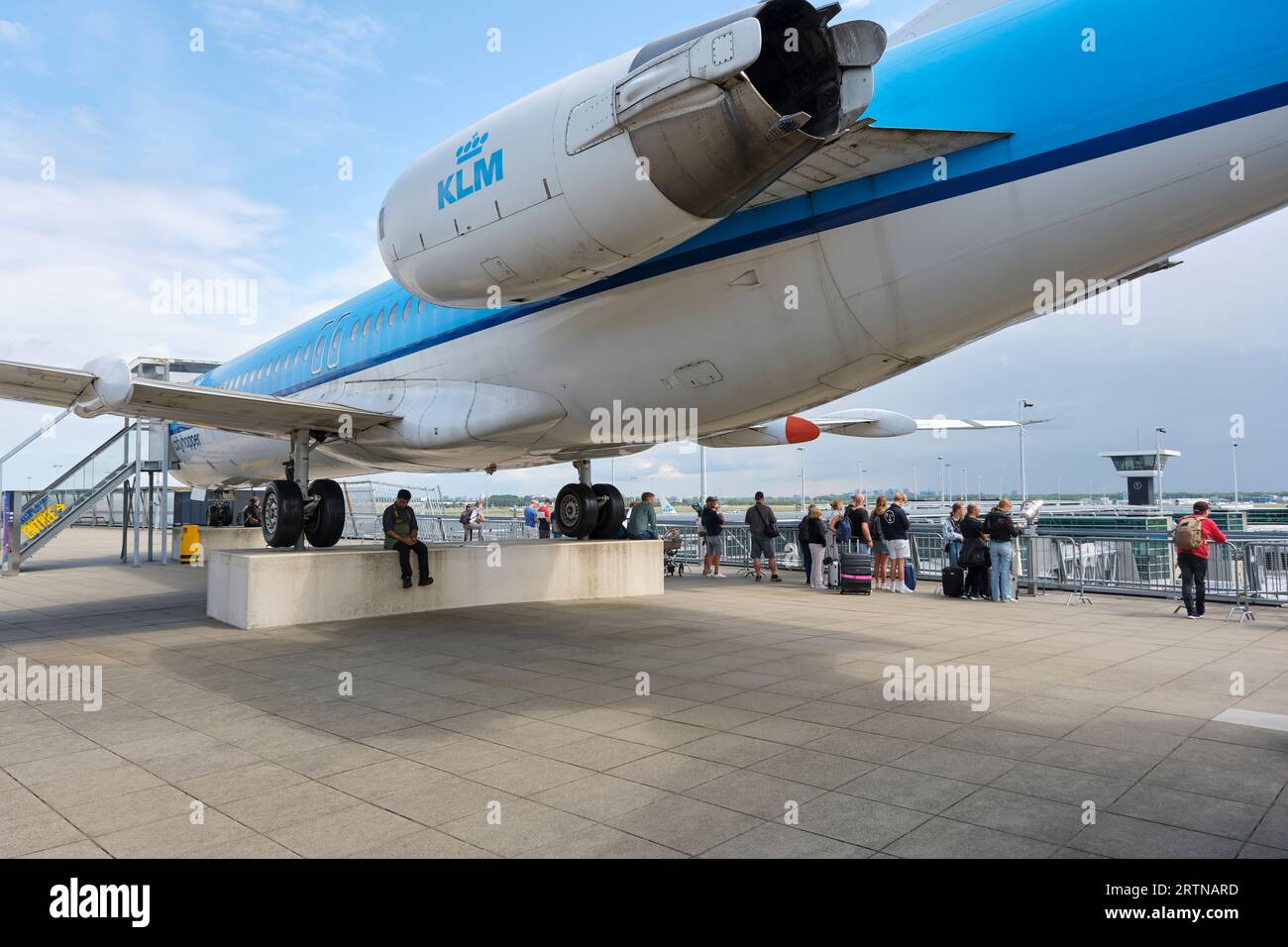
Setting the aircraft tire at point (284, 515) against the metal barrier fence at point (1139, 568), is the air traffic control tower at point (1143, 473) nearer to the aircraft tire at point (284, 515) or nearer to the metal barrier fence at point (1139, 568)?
the metal barrier fence at point (1139, 568)

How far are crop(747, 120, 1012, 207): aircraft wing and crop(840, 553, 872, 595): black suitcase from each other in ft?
31.8

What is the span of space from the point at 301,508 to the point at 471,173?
6.09 metres

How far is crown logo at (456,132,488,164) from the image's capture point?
6.30 meters

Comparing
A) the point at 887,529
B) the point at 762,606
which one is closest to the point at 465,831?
the point at 762,606

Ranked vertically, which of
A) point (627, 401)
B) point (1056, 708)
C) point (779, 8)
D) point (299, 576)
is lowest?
point (1056, 708)

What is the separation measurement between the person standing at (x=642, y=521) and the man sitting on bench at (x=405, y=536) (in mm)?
4938

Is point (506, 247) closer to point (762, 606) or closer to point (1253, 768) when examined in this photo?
point (1253, 768)

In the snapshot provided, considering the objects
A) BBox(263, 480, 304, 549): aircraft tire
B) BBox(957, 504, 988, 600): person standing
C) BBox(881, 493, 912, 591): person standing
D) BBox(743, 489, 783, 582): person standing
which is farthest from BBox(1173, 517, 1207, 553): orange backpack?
BBox(263, 480, 304, 549): aircraft tire

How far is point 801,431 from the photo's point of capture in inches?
444

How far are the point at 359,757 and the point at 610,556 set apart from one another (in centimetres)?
844

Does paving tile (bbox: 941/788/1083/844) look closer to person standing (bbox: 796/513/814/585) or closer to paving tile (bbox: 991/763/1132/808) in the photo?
paving tile (bbox: 991/763/1132/808)

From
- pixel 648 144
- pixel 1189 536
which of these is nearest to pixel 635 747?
pixel 648 144

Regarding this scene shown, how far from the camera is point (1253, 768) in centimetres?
475
